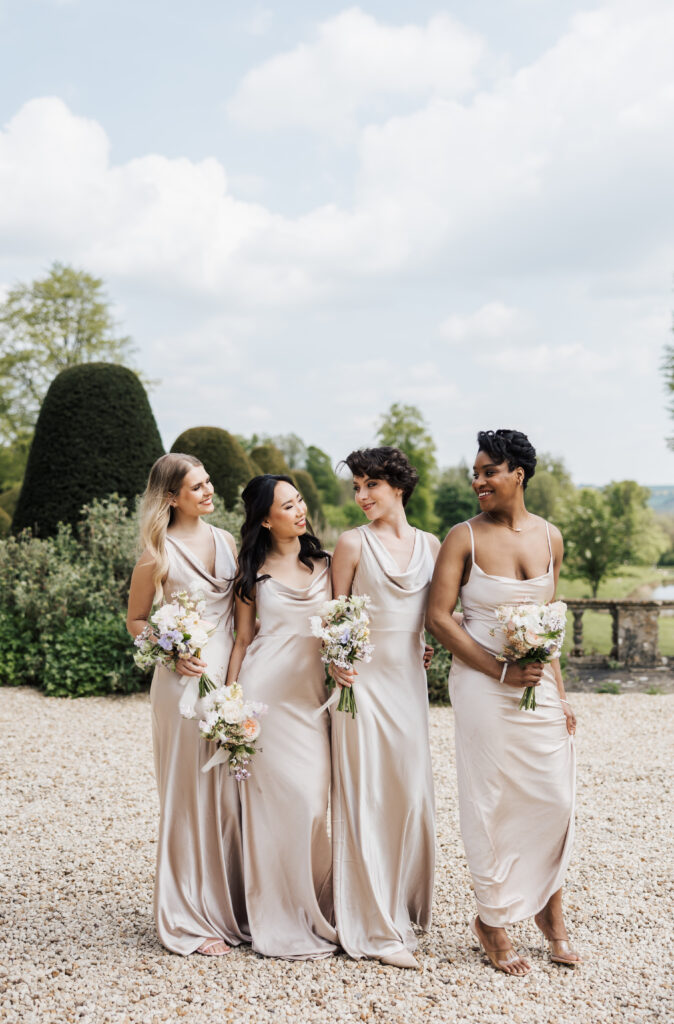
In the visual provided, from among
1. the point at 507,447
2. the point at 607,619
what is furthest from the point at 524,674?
the point at 607,619

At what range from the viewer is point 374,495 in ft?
12.5

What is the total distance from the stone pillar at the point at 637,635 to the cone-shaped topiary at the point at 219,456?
649 cm

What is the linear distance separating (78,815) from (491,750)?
11.9 feet

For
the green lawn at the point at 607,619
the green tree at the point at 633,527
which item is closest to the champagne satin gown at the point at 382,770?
the green lawn at the point at 607,619

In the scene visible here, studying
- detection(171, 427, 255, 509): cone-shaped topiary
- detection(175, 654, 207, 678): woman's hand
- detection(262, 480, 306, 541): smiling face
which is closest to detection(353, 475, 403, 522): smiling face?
detection(262, 480, 306, 541): smiling face

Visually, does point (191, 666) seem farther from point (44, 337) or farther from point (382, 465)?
point (44, 337)

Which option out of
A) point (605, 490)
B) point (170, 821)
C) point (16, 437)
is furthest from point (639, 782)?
point (16, 437)

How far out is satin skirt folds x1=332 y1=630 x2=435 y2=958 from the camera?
12.2 ft

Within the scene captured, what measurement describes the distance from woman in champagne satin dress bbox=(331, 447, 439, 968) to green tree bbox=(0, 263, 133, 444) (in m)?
31.8

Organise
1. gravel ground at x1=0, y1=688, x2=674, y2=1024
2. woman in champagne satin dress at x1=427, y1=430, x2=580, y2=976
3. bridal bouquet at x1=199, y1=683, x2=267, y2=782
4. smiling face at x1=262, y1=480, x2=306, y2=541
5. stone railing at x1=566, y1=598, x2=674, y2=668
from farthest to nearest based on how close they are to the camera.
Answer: stone railing at x1=566, y1=598, x2=674, y2=668, smiling face at x1=262, y1=480, x2=306, y2=541, woman in champagne satin dress at x1=427, y1=430, x2=580, y2=976, bridal bouquet at x1=199, y1=683, x2=267, y2=782, gravel ground at x1=0, y1=688, x2=674, y2=1024

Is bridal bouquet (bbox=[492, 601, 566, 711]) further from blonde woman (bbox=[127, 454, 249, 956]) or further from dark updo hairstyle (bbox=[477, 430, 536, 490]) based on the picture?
blonde woman (bbox=[127, 454, 249, 956])

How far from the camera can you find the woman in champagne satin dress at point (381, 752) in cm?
373

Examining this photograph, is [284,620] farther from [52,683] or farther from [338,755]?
[52,683]

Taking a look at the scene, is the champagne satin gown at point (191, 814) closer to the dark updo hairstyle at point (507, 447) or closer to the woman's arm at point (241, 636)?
the woman's arm at point (241, 636)
